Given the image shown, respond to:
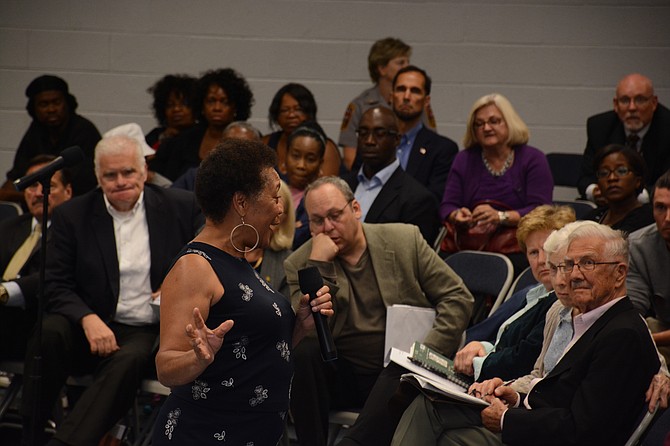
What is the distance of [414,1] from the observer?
634 centimetres

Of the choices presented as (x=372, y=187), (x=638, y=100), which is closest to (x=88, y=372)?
(x=372, y=187)

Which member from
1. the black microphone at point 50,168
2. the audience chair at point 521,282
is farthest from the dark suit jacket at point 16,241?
the audience chair at point 521,282

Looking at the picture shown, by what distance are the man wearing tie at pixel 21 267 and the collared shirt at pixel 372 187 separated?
1.42m

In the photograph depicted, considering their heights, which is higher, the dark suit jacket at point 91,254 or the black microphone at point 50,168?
the black microphone at point 50,168

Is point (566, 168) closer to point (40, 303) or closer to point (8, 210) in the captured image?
point (8, 210)

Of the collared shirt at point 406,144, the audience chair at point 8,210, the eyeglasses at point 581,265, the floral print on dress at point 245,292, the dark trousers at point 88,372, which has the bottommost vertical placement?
the dark trousers at point 88,372

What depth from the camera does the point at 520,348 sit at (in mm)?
3371

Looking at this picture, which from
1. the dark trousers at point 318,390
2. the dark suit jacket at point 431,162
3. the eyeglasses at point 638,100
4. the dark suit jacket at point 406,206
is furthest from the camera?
the dark suit jacket at point 431,162

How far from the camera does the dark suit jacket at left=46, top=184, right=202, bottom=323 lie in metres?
4.26

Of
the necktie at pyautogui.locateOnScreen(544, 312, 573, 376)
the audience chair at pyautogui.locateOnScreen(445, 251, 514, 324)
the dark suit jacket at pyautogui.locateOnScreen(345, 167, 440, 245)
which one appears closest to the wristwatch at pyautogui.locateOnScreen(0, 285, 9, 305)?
the dark suit jacket at pyautogui.locateOnScreen(345, 167, 440, 245)

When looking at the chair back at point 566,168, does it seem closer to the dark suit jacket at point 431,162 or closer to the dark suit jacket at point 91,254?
the dark suit jacket at point 431,162

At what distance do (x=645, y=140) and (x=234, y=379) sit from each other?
316cm

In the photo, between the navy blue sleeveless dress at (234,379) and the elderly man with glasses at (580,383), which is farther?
the elderly man with glasses at (580,383)

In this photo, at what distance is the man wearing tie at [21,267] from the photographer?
14.4 ft
